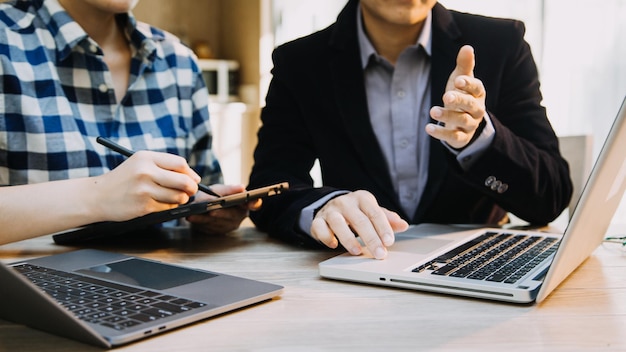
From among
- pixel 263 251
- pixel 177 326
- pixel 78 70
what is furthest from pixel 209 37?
pixel 177 326

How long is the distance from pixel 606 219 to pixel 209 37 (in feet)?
13.6

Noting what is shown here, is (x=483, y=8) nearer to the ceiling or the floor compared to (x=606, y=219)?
nearer to the ceiling

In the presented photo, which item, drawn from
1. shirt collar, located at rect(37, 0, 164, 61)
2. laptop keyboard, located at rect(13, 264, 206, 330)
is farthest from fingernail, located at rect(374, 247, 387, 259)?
shirt collar, located at rect(37, 0, 164, 61)

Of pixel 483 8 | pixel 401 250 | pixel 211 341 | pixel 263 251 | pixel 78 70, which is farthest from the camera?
pixel 483 8

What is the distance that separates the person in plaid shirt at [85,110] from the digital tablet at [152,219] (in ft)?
0.08

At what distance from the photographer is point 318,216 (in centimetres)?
101

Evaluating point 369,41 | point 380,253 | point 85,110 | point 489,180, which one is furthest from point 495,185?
point 85,110

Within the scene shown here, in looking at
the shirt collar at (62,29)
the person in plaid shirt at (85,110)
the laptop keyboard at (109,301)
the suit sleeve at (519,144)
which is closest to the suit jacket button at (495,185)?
the suit sleeve at (519,144)

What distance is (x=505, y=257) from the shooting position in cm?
90

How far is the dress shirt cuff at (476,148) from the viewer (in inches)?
41.4

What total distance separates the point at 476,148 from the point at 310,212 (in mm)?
274

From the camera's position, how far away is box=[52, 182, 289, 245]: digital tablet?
100 cm

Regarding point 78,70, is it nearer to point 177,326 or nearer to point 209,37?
point 177,326

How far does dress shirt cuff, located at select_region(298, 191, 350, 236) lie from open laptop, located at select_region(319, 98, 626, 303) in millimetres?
120
